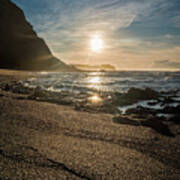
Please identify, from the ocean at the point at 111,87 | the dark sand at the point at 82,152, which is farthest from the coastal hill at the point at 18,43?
the dark sand at the point at 82,152

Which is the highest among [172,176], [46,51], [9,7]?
[9,7]

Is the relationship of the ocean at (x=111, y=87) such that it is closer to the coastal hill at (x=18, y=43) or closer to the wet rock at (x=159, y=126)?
the wet rock at (x=159, y=126)

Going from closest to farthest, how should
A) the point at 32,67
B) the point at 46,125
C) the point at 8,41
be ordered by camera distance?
the point at 46,125 < the point at 8,41 < the point at 32,67

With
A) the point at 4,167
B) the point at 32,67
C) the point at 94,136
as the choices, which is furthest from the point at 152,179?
the point at 32,67

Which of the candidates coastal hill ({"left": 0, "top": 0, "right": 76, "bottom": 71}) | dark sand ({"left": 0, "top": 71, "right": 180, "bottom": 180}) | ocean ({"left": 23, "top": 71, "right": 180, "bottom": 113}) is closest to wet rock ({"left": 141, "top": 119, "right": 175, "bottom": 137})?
dark sand ({"left": 0, "top": 71, "right": 180, "bottom": 180})

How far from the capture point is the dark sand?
73.4 inches

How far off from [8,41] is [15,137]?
259ft

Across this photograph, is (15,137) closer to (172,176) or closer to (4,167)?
(4,167)

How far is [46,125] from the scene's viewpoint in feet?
11.2

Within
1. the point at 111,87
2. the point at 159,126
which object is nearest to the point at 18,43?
the point at 111,87

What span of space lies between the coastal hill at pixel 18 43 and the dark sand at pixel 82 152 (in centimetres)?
7207

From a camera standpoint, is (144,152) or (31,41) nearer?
(144,152)

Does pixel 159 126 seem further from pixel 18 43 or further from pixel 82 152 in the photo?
pixel 18 43

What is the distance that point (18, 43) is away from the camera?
76000 millimetres
